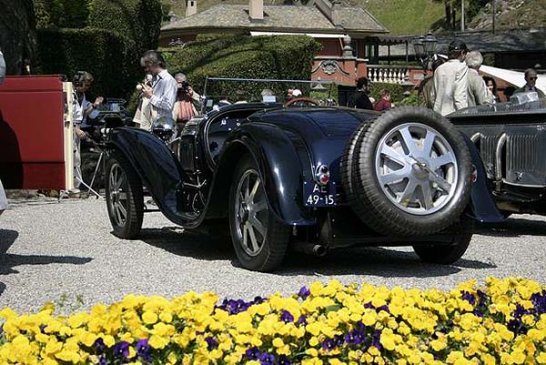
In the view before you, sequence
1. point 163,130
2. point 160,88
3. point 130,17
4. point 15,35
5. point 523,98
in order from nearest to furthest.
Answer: point 163,130 → point 523,98 → point 160,88 → point 15,35 → point 130,17

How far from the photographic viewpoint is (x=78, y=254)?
310 inches

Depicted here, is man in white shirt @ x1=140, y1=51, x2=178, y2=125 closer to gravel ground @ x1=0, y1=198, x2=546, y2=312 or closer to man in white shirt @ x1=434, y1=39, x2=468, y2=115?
gravel ground @ x1=0, y1=198, x2=546, y2=312

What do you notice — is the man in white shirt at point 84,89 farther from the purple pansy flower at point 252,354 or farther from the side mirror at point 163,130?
the purple pansy flower at point 252,354

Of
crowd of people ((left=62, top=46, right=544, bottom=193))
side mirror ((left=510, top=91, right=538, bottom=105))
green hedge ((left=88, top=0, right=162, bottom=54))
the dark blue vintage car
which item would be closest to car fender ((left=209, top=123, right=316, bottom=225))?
the dark blue vintage car

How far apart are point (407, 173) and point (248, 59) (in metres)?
19.3

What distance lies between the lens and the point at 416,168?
21.2 ft

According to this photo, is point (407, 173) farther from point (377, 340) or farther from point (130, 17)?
point (130, 17)

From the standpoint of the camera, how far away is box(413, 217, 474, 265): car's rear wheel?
22.8 ft

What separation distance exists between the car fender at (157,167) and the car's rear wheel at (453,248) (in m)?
1.91

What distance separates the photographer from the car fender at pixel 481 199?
6.88m

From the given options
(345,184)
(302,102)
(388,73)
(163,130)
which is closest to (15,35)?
(163,130)

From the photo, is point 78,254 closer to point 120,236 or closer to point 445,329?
point 120,236

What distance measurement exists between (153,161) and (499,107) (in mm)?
3745

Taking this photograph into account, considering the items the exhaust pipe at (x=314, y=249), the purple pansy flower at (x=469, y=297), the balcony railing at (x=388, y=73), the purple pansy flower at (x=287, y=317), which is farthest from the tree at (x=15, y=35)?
the balcony railing at (x=388, y=73)
